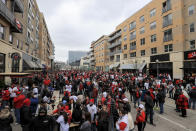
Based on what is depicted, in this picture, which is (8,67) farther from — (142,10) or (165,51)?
(142,10)

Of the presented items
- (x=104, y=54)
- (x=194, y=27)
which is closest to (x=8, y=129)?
(x=194, y=27)

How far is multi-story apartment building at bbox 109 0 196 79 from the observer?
1955 centimetres

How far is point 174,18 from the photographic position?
→ 70.8 feet

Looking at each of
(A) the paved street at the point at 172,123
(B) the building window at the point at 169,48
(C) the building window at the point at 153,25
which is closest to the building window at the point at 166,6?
(C) the building window at the point at 153,25

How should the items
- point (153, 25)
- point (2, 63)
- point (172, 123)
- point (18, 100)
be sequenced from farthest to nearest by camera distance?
point (153, 25)
point (2, 63)
point (172, 123)
point (18, 100)

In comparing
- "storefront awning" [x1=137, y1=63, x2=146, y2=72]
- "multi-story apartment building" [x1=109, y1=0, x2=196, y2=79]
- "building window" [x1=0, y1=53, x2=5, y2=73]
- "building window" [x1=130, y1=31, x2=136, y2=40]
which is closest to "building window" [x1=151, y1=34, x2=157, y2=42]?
"multi-story apartment building" [x1=109, y1=0, x2=196, y2=79]

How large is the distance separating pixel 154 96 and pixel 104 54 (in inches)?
1920

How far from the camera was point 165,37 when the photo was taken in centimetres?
2344

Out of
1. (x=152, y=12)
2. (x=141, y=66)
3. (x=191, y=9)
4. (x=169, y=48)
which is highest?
(x=152, y=12)

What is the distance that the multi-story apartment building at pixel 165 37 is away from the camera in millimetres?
19550

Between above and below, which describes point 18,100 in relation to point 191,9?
below

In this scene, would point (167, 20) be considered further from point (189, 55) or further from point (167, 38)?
point (189, 55)

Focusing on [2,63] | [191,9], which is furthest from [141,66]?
[2,63]

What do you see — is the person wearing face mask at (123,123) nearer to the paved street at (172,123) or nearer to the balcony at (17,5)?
the paved street at (172,123)
